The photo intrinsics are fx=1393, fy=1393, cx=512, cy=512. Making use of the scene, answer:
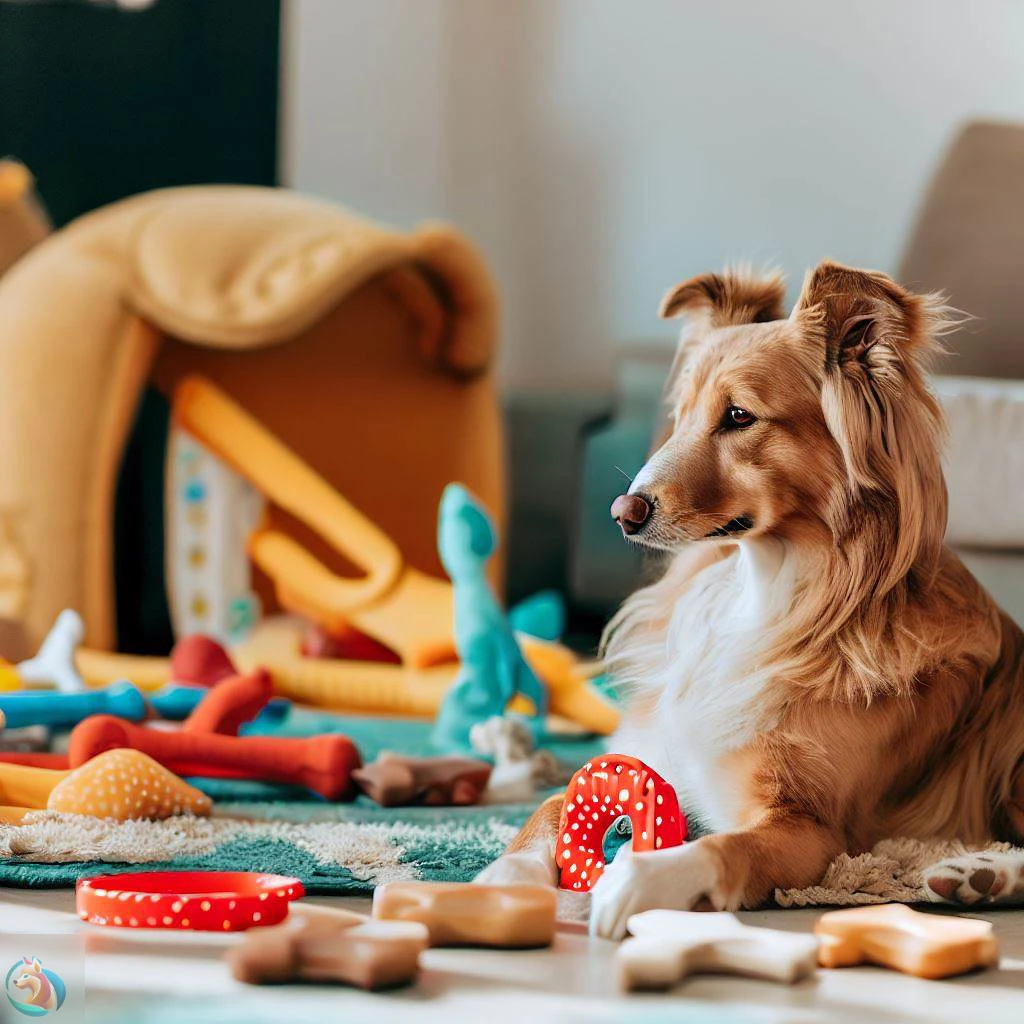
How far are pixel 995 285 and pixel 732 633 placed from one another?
183 cm

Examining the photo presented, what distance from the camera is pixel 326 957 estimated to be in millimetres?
1074

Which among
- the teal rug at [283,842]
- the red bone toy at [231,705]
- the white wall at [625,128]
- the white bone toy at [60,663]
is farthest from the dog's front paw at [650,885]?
the white wall at [625,128]

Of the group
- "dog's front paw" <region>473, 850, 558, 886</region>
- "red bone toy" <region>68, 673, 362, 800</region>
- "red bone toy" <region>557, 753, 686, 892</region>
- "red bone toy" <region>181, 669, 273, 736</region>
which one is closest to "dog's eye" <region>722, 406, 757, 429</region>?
"red bone toy" <region>557, 753, 686, 892</region>

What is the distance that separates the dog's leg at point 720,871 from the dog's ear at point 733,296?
0.55 m

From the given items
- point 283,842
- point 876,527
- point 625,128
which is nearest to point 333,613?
point 283,842

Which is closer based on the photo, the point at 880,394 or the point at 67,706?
the point at 880,394

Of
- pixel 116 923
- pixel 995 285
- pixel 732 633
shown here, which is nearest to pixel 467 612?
pixel 732 633

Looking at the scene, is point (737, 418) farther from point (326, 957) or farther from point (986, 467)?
point (986, 467)

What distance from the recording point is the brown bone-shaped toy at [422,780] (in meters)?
1.78

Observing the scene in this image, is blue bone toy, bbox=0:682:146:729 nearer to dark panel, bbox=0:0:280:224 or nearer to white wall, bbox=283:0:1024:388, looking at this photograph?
dark panel, bbox=0:0:280:224

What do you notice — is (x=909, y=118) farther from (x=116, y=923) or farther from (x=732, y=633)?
(x=116, y=923)

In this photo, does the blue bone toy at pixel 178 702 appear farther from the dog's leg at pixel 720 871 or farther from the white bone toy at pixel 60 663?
the dog's leg at pixel 720 871

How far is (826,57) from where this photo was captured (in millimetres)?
3844

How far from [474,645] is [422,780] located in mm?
405
